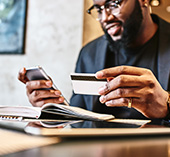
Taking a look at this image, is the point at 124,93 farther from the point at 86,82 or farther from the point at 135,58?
the point at 135,58

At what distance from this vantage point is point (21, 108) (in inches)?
28.7

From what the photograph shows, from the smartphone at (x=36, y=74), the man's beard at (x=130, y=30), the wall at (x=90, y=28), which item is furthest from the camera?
the wall at (x=90, y=28)

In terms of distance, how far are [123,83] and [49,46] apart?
152 centimetres

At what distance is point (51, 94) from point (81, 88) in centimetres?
26

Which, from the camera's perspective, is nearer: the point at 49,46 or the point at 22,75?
the point at 22,75

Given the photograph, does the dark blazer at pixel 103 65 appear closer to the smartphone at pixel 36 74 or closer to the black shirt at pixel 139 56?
the black shirt at pixel 139 56

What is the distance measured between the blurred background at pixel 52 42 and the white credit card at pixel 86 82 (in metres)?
1.19

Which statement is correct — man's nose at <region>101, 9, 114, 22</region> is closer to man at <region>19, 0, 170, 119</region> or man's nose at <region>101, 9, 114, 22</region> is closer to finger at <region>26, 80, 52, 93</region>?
man at <region>19, 0, 170, 119</region>

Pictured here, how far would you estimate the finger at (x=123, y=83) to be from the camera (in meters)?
0.73

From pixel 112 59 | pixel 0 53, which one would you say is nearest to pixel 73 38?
pixel 112 59

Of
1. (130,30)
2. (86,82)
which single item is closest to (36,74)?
(86,82)

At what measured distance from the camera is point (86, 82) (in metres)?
0.79

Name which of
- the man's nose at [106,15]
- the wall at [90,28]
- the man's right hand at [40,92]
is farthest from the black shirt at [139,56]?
the man's right hand at [40,92]

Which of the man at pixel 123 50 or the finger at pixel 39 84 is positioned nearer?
the finger at pixel 39 84
